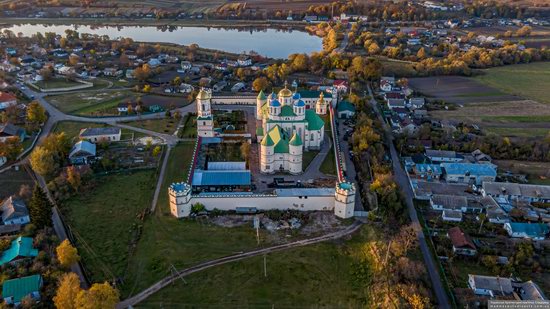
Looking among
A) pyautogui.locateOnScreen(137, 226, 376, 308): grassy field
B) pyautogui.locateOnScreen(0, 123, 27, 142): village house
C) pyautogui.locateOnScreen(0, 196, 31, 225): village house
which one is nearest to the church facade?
pyautogui.locateOnScreen(137, 226, 376, 308): grassy field

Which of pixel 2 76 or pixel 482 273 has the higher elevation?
pixel 2 76

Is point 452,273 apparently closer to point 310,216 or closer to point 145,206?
point 310,216

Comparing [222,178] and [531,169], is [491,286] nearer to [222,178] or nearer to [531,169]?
[531,169]

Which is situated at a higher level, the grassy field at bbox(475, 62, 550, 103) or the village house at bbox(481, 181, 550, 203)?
the grassy field at bbox(475, 62, 550, 103)

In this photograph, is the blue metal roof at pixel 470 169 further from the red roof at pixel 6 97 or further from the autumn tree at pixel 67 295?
the red roof at pixel 6 97

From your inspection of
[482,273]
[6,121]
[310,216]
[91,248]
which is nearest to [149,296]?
[91,248]

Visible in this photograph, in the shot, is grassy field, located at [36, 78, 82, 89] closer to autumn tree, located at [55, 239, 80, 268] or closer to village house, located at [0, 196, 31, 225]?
village house, located at [0, 196, 31, 225]
